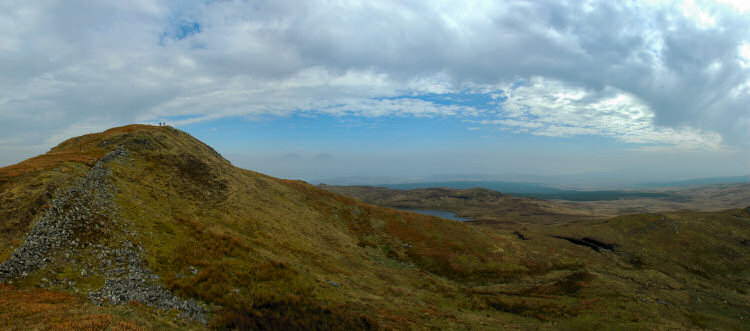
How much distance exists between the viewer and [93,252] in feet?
72.5

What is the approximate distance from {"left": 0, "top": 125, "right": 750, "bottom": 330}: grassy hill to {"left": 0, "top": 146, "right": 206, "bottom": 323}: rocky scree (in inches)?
4.5

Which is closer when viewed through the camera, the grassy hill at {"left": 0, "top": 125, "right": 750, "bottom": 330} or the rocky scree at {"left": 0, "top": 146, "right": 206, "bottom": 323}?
the rocky scree at {"left": 0, "top": 146, "right": 206, "bottom": 323}

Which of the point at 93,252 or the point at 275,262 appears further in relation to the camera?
the point at 275,262

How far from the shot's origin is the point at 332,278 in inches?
1231

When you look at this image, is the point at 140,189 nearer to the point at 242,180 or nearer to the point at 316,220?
the point at 242,180

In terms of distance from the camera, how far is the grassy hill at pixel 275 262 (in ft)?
63.0

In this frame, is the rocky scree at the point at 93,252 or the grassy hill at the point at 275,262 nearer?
the rocky scree at the point at 93,252

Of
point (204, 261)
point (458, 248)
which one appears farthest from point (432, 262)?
point (204, 261)

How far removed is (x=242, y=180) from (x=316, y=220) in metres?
16.1

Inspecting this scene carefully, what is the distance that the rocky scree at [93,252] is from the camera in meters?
18.6

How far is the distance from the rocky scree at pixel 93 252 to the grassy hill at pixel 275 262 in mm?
114

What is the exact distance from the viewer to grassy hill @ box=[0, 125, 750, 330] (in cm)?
1920

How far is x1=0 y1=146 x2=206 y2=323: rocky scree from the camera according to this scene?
1862 centimetres

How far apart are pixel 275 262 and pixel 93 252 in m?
13.7
